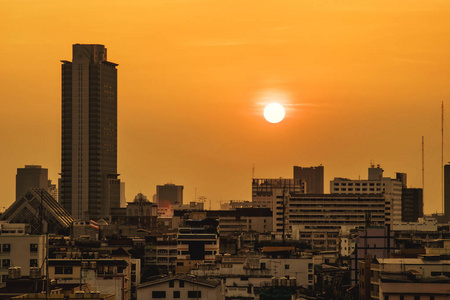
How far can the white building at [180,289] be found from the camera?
3361 inches

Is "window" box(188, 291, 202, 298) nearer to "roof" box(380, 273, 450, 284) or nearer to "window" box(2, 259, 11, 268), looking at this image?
"roof" box(380, 273, 450, 284)

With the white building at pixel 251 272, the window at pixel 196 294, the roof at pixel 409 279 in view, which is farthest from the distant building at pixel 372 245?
the roof at pixel 409 279

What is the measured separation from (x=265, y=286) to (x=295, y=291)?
30.0ft

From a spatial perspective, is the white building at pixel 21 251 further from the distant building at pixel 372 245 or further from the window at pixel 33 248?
the distant building at pixel 372 245

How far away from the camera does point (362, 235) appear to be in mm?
115062

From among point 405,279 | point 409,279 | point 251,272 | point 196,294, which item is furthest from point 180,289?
point 251,272

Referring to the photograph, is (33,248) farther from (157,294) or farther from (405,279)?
(405,279)

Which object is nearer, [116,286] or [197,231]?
[116,286]

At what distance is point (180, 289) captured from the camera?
85875mm

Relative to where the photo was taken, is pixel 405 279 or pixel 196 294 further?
pixel 196 294

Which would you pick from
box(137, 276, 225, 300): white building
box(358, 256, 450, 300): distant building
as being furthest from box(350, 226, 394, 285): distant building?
box(137, 276, 225, 300): white building

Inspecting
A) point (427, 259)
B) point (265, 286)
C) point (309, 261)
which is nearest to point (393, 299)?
point (427, 259)

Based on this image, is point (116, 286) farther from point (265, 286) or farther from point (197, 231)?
point (197, 231)

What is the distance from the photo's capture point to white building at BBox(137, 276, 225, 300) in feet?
280
